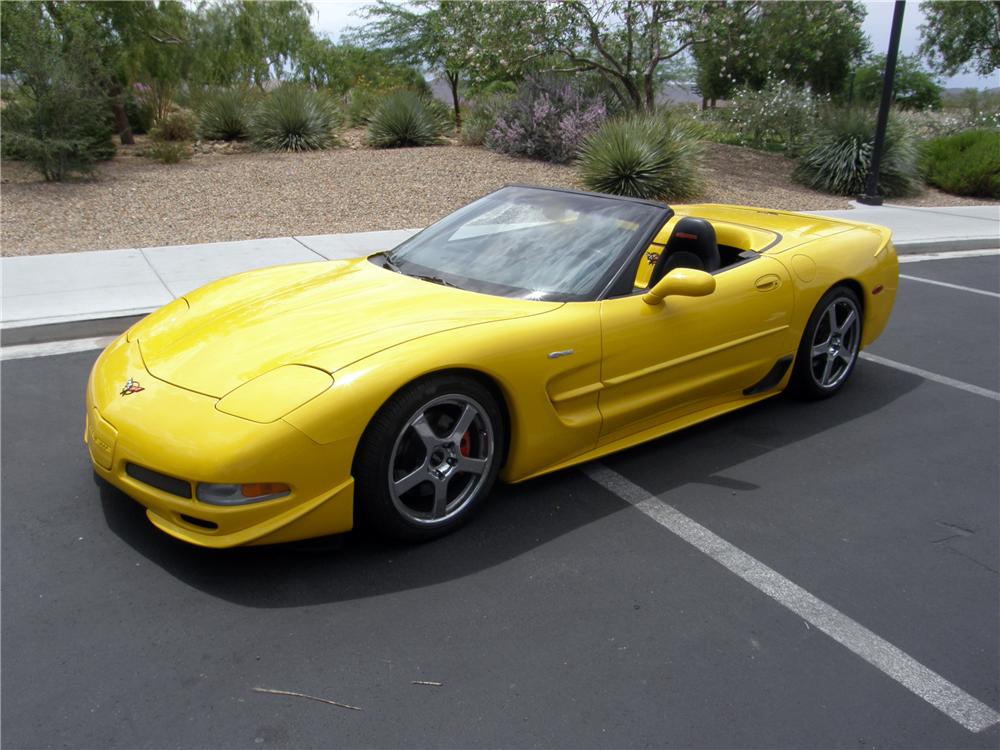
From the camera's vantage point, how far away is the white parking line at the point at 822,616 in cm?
267

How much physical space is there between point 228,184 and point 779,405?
886 centimetres

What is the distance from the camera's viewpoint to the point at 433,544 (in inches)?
134

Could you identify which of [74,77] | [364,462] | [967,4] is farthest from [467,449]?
[967,4]

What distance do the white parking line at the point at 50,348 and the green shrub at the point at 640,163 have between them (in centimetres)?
755

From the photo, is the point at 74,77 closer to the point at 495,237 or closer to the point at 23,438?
the point at 23,438

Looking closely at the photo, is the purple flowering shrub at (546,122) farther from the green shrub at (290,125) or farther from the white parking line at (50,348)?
the white parking line at (50,348)

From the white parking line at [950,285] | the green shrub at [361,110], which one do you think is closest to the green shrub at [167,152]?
the green shrub at [361,110]

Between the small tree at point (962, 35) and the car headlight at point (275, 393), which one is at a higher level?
the small tree at point (962, 35)

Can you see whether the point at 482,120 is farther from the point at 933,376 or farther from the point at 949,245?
the point at 933,376

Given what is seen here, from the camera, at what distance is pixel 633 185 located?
11914 mm

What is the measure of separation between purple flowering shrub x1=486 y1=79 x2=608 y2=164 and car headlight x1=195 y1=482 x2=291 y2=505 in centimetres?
1160

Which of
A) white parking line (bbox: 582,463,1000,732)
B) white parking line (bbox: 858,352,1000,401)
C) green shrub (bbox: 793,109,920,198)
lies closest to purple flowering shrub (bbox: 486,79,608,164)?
green shrub (bbox: 793,109,920,198)

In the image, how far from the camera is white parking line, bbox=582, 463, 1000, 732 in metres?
2.67

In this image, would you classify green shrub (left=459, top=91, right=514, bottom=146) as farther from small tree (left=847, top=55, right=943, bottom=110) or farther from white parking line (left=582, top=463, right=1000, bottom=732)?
small tree (left=847, top=55, right=943, bottom=110)
